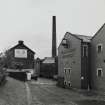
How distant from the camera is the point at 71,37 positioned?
34.8 metres

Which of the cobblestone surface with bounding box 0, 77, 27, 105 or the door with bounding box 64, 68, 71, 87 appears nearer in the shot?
the cobblestone surface with bounding box 0, 77, 27, 105

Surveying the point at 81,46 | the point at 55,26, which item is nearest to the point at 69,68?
the point at 81,46

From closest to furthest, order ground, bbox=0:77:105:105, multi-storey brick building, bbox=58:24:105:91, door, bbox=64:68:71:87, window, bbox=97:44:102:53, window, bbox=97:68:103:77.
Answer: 1. ground, bbox=0:77:105:105
2. window, bbox=97:68:103:77
3. multi-storey brick building, bbox=58:24:105:91
4. window, bbox=97:44:102:53
5. door, bbox=64:68:71:87

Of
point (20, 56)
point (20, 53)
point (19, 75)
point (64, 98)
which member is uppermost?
point (20, 53)

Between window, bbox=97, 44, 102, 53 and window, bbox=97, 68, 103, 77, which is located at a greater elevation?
window, bbox=97, 44, 102, 53

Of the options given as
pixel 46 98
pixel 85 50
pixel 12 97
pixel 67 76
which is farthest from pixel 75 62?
pixel 12 97

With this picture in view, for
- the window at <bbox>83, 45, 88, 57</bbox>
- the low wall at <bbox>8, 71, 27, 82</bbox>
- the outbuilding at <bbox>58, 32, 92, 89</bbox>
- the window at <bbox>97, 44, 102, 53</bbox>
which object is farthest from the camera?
the low wall at <bbox>8, 71, 27, 82</bbox>

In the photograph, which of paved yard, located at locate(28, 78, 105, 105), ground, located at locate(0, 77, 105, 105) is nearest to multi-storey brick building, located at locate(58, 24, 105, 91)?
ground, located at locate(0, 77, 105, 105)

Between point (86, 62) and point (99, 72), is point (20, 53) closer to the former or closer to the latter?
point (86, 62)

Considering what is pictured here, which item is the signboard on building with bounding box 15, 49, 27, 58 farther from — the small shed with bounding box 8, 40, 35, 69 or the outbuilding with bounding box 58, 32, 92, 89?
the outbuilding with bounding box 58, 32, 92, 89

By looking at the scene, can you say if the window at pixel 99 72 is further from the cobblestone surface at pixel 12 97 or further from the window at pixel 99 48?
the cobblestone surface at pixel 12 97

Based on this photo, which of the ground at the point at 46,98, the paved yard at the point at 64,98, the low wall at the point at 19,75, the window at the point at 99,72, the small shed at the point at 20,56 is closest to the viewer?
the ground at the point at 46,98

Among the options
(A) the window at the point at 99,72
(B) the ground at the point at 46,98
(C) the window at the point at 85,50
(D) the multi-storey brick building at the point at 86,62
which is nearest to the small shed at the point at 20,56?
(D) the multi-storey brick building at the point at 86,62

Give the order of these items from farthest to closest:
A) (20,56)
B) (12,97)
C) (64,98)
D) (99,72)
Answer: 1. (20,56)
2. (99,72)
3. (64,98)
4. (12,97)
